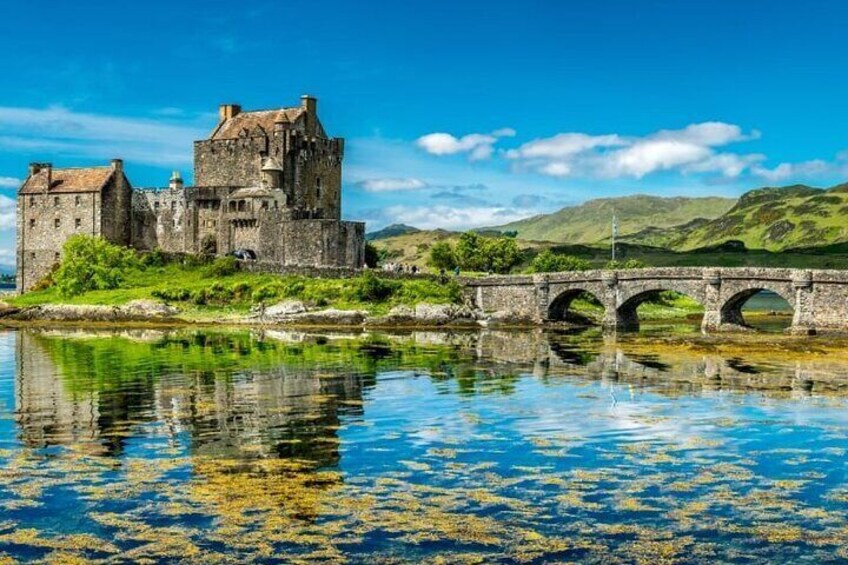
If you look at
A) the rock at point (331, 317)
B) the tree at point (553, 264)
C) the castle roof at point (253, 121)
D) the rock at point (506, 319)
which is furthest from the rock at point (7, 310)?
the tree at point (553, 264)

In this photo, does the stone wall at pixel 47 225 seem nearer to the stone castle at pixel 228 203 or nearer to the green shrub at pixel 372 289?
the stone castle at pixel 228 203

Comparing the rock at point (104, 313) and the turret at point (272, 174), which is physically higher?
the turret at point (272, 174)

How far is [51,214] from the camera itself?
9981cm

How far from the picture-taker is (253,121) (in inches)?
3937

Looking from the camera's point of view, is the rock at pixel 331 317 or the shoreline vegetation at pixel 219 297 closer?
the rock at pixel 331 317

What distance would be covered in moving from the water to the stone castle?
44557 mm

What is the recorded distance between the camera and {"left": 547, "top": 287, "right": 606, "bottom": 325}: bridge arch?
266ft

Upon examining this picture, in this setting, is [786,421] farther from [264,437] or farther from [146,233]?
[146,233]

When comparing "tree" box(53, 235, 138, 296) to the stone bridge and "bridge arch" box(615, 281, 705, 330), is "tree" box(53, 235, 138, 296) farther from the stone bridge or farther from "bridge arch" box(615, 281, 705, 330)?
"bridge arch" box(615, 281, 705, 330)

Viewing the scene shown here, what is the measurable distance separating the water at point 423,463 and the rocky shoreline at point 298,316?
31.5 m

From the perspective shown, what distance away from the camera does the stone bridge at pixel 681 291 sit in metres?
68.2

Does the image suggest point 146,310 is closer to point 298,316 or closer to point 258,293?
point 258,293

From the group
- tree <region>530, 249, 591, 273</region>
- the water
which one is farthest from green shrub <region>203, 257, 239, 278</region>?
the water

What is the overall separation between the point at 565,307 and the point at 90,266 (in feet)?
138
